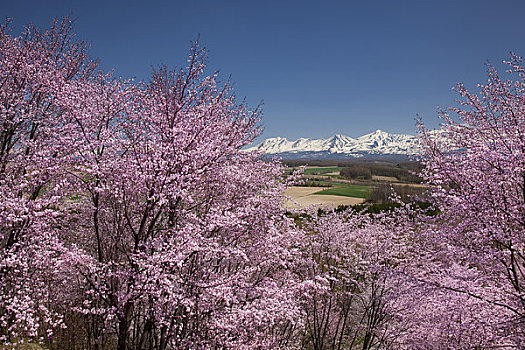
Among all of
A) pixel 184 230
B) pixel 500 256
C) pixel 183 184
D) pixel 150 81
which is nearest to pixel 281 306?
pixel 184 230

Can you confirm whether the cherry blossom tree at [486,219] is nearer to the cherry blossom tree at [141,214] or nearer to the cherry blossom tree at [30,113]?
the cherry blossom tree at [141,214]

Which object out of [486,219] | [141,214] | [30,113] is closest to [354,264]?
[486,219]

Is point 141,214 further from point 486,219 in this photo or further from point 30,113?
point 486,219

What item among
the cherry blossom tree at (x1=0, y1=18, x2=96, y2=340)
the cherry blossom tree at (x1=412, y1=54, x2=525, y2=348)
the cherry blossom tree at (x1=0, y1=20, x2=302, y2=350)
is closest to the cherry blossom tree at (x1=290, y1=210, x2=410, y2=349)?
the cherry blossom tree at (x1=412, y1=54, x2=525, y2=348)

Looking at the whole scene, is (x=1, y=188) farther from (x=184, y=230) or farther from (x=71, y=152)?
(x=184, y=230)

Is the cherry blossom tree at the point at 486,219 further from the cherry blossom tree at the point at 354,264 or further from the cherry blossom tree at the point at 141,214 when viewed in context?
the cherry blossom tree at the point at 141,214

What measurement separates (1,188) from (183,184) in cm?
374

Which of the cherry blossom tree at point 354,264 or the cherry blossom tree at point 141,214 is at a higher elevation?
the cherry blossom tree at point 141,214

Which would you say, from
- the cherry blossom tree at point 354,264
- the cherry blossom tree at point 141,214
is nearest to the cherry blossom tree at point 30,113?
the cherry blossom tree at point 141,214

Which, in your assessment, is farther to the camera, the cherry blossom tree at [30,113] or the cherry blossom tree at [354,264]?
the cherry blossom tree at [354,264]

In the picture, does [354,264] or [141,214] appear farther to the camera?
[354,264]

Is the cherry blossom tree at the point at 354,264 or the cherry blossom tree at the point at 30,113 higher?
the cherry blossom tree at the point at 30,113

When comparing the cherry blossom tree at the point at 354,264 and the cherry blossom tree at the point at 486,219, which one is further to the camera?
the cherry blossom tree at the point at 354,264

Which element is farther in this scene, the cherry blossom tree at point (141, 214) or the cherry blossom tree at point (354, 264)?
the cherry blossom tree at point (354, 264)
